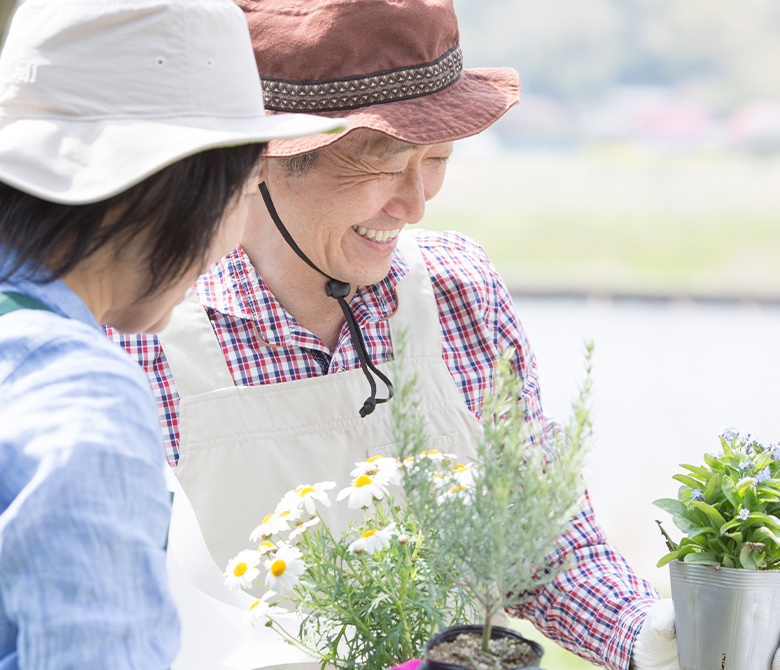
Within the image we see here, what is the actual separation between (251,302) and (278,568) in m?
0.67

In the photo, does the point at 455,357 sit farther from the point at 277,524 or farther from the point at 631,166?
the point at 631,166

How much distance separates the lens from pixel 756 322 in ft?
31.0

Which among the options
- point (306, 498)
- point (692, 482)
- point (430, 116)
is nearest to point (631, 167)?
point (430, 116)

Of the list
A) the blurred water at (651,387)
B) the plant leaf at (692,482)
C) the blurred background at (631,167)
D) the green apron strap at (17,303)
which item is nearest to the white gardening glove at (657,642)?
the plant leaf at (692,482)

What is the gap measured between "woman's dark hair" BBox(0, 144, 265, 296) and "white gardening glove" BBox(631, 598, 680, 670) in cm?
83

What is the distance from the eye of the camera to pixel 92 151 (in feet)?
2.56

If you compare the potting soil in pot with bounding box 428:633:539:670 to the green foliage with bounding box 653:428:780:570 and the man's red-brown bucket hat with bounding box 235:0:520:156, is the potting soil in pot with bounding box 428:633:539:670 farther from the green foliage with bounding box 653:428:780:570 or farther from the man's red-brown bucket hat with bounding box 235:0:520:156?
the man's red-brown bucket hat with bounding box 235:0:520:156

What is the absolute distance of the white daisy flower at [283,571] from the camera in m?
0.95

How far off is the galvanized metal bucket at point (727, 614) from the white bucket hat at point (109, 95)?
737mm

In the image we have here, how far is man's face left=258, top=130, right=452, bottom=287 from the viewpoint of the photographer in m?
1.45

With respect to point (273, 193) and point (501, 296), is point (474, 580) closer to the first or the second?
point (273, 193)

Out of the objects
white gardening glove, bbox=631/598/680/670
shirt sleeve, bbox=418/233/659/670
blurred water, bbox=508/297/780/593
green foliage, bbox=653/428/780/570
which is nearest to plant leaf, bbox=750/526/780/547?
green foliage, bbox=653/428/780/570

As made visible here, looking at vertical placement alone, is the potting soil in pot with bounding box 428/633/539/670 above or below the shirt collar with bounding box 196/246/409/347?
below

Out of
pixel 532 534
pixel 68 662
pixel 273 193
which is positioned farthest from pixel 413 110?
pixel 68 662
